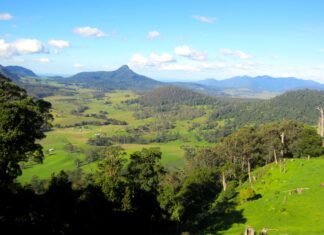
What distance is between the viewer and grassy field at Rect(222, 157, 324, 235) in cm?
3684

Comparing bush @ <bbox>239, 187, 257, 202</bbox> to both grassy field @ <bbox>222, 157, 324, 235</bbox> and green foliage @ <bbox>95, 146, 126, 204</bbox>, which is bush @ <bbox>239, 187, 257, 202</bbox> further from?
green foliage @ <bbox>95, 146, 126, 204</bbox>

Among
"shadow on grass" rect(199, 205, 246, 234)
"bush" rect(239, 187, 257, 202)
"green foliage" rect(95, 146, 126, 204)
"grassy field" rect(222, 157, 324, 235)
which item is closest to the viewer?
"grassy field" rect(222, 157, 324, 235)

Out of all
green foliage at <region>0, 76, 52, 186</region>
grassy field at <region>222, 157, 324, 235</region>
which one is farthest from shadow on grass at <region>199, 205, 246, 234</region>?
green foliage at <region>0, 76, 52, 186</region>

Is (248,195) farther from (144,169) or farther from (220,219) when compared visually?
(144,169)

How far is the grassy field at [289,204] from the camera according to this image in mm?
36844

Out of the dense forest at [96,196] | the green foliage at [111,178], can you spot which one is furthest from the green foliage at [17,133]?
the green foliage at [111,178]

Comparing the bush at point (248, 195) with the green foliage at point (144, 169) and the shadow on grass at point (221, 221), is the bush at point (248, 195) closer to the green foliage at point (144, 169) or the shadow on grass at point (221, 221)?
the shadow on grass at point (221, 221)

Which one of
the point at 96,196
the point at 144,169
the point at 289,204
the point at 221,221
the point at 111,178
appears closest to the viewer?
the point at 289,204

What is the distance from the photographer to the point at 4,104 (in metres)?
29.2

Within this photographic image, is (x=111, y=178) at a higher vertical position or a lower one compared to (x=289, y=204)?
higher

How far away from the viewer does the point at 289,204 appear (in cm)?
4322

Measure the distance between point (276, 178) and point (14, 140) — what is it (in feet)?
136

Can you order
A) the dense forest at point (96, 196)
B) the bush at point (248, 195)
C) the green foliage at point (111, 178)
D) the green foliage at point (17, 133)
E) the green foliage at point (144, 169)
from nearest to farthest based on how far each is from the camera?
the green foliage at point (17, 133) → the dense forest at point (96, 196) → the green foliage at point (111, 178) → the bush at point (248, 195) → the green foliage at point (144, 169)

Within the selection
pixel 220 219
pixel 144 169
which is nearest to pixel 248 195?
pixel 220 219
